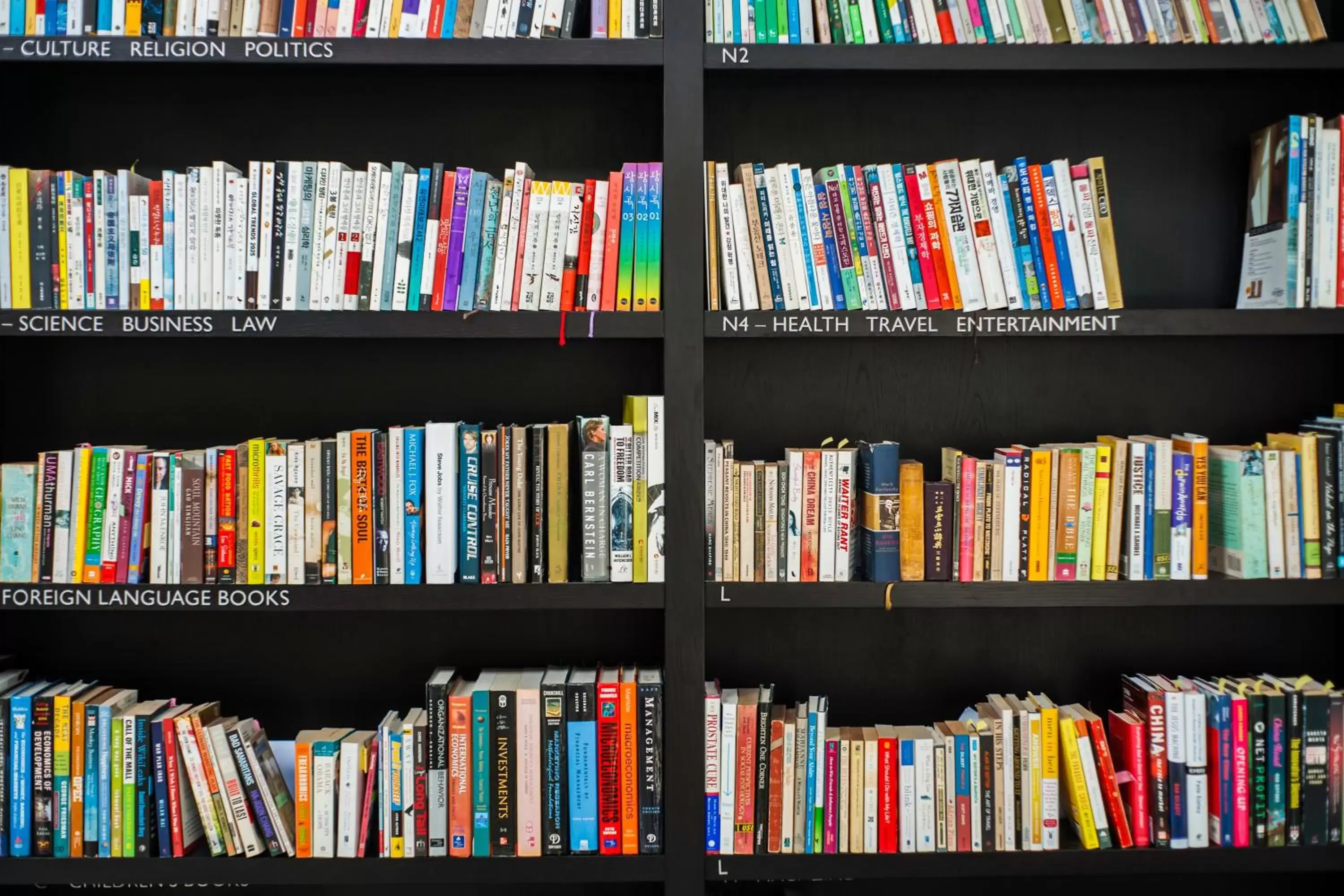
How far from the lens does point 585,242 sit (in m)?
1.57

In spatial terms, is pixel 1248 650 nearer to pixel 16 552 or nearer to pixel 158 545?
pixel 158 545

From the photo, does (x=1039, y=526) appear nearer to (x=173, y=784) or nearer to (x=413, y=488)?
(x=413, y=488)

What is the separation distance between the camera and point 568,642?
1856 mm

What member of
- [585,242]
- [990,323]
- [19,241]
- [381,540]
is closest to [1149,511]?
[990,323]

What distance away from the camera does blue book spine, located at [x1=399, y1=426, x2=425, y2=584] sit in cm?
154

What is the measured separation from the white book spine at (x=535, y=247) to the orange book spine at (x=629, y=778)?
2.25 feet

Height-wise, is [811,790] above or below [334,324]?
below

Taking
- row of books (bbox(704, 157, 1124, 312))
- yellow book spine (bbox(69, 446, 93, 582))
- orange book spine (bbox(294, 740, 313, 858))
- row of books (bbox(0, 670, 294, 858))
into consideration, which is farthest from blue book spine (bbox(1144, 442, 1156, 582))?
yellow book spine (bbox(69, 446, 93, 582))

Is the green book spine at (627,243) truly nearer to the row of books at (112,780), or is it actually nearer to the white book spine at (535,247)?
the white book spine at (535,247)

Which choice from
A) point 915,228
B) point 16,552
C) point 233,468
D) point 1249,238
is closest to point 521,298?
point 233,468

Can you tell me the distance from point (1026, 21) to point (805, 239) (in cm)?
54

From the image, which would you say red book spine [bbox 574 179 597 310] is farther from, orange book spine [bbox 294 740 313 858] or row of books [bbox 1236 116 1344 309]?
row of books [bbox 1236 116 1344 309]

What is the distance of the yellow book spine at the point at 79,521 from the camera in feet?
5.05

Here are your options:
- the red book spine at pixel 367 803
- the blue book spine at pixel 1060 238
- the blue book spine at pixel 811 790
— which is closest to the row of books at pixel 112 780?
the red book spine at pixel 367 803
